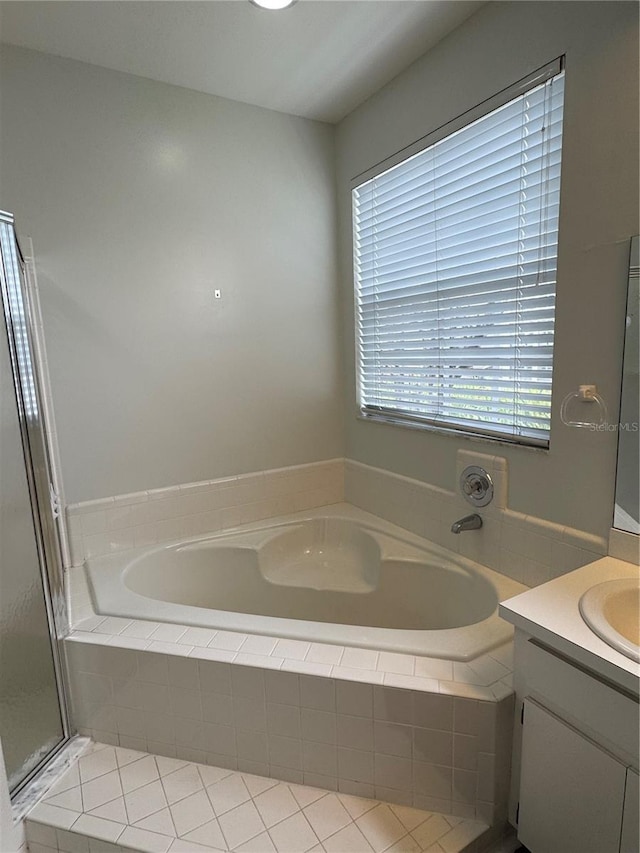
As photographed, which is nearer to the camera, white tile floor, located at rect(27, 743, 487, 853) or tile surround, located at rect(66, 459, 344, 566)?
white tile floor, located at rect(27, 743, 487, 853)

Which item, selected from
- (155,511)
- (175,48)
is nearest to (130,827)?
(155,511)

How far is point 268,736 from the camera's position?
147cm

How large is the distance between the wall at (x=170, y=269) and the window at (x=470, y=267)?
0.38 meters

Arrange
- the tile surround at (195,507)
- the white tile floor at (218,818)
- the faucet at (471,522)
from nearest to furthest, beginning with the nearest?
the white tile floor at (218,818) < the faucet at (471,522) < the tile surround at (195,507)

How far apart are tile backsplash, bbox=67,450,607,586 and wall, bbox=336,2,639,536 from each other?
7 cm

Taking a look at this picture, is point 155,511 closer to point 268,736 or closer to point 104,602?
point 104,602

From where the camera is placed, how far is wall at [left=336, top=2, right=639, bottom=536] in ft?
4.43

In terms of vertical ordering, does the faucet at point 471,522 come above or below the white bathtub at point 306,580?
above

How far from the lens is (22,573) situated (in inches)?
59.6

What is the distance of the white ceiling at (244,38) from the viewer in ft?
5.44

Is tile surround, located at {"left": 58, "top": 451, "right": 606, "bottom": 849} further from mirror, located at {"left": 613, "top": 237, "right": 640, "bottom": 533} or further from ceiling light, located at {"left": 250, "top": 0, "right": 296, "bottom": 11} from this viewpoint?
ceiling light, located at {"left": 250, "top": 0, "right": 296, "bottom": 11}

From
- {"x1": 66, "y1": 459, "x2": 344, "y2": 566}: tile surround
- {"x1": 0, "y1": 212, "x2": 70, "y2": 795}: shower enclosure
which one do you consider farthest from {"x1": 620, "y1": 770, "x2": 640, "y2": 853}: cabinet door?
{"x1": 66, "y1": 459, "x2": 344, "y2": 566}: tile surround

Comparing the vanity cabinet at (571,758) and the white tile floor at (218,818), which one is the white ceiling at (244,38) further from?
the white tile floor at (218,818)

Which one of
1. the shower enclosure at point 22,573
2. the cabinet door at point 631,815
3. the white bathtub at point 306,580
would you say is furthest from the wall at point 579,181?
the shower enclosure at point 22,573
